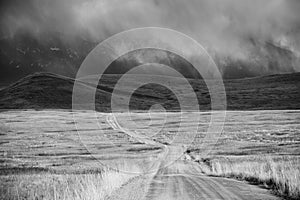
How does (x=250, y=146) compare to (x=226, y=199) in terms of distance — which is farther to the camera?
(x=250, y=146)

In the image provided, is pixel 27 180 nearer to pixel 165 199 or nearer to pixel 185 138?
pixel 165 199

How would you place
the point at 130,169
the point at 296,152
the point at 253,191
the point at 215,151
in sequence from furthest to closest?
the point at 215,151
the point at 296,152
the point at 130,169
the point at 253,191

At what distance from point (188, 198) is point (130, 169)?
11614 millimetres

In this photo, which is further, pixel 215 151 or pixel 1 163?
pixel 215 151

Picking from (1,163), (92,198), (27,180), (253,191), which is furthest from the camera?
(1,163)

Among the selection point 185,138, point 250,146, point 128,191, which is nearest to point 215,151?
point 250,146

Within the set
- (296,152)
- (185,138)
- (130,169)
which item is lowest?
(130,169)

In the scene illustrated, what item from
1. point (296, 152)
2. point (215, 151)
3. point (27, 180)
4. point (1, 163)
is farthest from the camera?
point (215, 151)

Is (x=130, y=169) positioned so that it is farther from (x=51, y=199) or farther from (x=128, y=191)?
(x=51, y=199)

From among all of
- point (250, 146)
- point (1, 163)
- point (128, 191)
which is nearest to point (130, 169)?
point (128, 191)

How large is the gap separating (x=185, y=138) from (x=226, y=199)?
54093 millimetres

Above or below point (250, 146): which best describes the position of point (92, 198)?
below

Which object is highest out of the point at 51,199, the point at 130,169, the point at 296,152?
the point at 296,152

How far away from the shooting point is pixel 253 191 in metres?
13.4
